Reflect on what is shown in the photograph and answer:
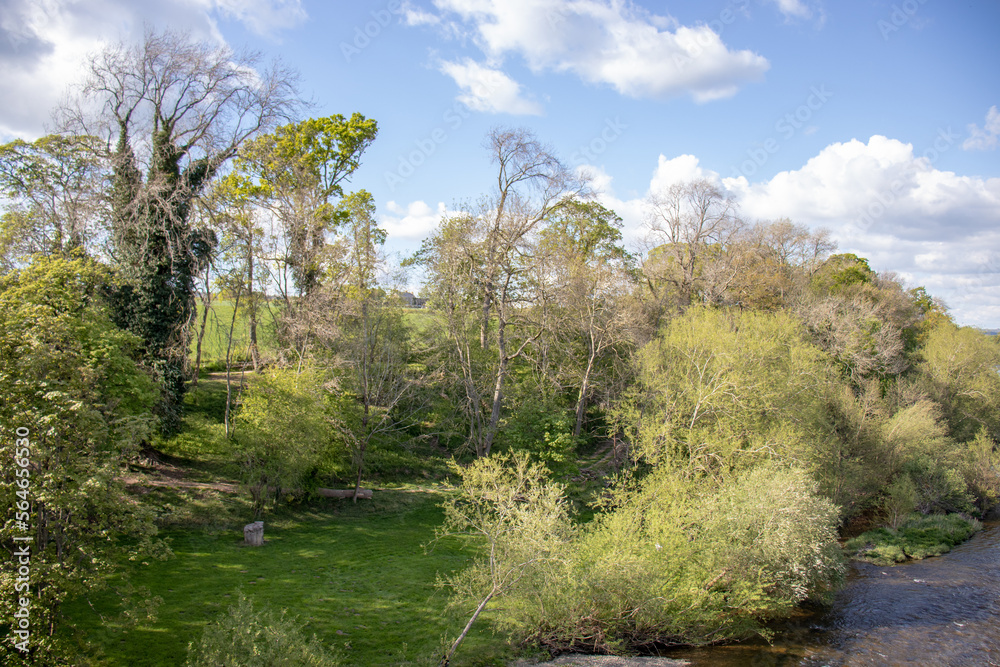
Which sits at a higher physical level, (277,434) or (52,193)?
(52,193)

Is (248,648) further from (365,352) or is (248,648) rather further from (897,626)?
(897,626)

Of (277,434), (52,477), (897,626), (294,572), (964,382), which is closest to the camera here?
(52,477)

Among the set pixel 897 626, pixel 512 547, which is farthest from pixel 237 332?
pixel 897 626

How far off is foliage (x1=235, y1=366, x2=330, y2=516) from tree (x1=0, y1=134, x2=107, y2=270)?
391 inches

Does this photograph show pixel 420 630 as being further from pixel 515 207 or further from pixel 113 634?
pixel 515 207

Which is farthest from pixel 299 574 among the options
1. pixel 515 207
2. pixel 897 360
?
pixel 897 360

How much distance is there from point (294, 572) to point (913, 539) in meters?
28.7

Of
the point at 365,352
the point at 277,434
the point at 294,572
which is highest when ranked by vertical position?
the point at 365,352

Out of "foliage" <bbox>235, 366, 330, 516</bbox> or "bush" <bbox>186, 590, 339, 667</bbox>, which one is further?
"foliage" <bbox>235, 366, 330, 516</bbox>

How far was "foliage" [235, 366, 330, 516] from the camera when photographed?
20078 millimetres

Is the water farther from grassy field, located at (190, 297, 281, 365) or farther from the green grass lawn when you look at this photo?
grassy field, located at (190, 297, 281, 365)

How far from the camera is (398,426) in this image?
103 ft

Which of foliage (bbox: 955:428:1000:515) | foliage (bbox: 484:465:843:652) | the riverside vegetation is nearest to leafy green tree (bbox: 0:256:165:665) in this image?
the riverside vegetation

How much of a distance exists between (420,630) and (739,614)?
33.8 ft
